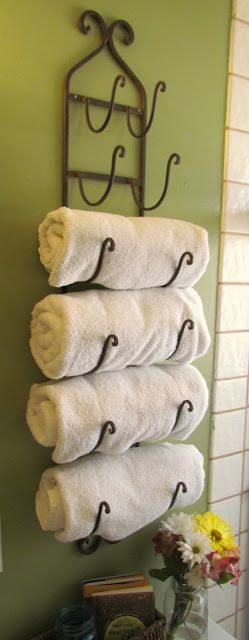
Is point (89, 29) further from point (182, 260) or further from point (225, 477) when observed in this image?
point (225, 477)

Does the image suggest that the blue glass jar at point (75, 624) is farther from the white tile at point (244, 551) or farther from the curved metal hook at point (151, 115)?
the curved metal hook at point (151, 115)

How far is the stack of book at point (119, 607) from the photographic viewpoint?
75 cm

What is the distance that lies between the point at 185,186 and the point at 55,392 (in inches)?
17.7

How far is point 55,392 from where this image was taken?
0.64 meters

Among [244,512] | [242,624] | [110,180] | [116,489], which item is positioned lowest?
[242,624]

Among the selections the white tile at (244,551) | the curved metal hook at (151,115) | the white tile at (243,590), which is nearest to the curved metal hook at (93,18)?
the curved metal hook at (151,115)

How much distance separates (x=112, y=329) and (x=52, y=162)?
27cm

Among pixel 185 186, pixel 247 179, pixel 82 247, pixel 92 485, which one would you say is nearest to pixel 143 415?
pixel 92 485

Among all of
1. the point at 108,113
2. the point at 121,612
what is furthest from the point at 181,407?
the point at 108,113

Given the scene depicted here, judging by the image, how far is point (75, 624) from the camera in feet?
2.39

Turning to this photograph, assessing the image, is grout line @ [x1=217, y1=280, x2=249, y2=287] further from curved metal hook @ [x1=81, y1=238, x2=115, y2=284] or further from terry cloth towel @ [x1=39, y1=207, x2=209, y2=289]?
curved metal hook @ [x1=81, y1=238, x2=115, y2=284]

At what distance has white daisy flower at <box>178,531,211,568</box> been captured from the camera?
76 centimetres

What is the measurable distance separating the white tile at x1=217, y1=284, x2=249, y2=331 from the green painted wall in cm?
5

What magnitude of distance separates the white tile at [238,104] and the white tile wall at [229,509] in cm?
76
